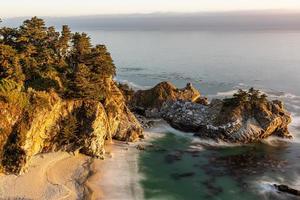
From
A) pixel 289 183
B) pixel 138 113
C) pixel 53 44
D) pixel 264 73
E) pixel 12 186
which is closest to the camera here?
pixel 12 186

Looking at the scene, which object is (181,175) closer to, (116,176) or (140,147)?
(116,176)

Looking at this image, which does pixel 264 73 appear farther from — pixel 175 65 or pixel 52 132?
pixel 52 132

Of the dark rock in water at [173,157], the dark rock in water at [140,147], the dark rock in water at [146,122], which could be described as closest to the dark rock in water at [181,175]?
the dark rock in water at [173,157]

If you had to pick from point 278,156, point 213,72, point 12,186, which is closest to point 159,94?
point 278,156

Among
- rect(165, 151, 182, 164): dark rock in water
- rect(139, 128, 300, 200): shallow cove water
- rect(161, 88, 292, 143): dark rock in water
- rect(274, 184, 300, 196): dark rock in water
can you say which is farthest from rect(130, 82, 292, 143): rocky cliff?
rect(274, 184, 300, 196): dark rock in water

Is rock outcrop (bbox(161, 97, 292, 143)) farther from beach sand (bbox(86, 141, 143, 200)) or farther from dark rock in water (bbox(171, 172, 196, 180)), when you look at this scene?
dark rock in water (bbox(171, 172, 196, 180))

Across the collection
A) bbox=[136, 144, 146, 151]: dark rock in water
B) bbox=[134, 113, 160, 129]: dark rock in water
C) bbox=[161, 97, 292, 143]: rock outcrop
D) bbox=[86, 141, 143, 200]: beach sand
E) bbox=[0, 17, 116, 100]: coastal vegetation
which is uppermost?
bbox=[0, 17, 116, 100]: coastal vegetation
